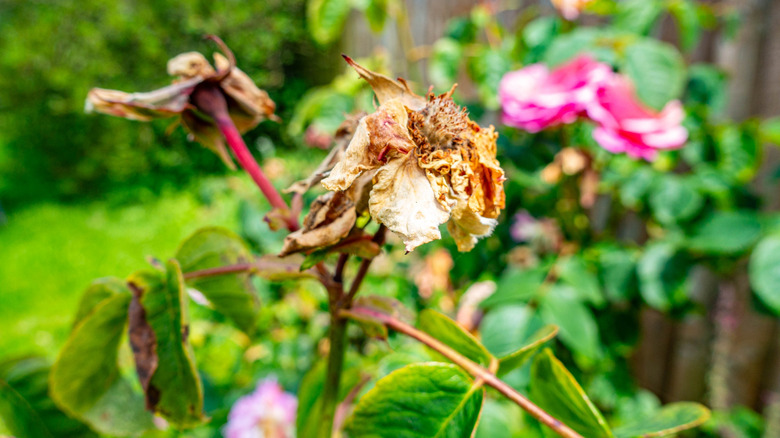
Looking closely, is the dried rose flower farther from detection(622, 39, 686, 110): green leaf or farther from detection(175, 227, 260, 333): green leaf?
detection(622, 39, 686, 110): green leaf

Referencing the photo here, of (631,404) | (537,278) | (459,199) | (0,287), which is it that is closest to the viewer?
(459,199)

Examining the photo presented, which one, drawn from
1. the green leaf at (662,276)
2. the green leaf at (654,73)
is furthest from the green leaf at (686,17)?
the green leaf at (662,276)

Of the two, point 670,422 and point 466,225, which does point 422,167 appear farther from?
point 670,422

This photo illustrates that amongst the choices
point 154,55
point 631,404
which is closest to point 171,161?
point 154,55

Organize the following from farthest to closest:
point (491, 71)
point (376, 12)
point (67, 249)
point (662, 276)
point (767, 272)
A: point (67, 249) < point (376, 12) < point (491, 71) < point (662, 276) < point (767, 272)

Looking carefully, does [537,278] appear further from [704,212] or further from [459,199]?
[459,199]

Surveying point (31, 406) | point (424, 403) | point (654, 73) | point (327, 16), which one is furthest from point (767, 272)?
point (327, 16)
